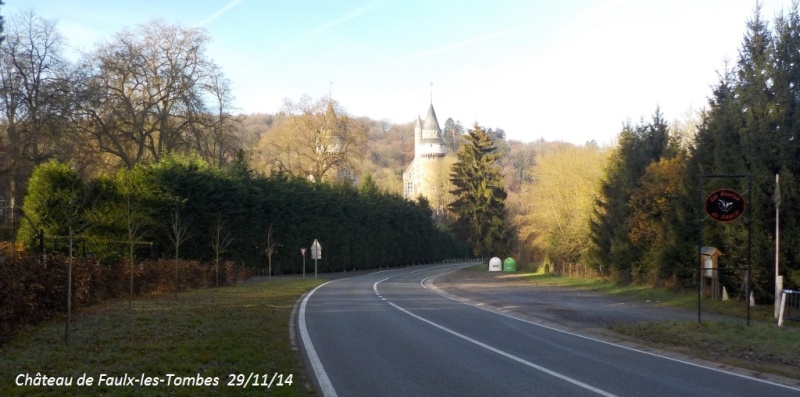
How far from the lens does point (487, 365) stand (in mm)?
11711

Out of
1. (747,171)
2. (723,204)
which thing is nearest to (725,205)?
(723,204)

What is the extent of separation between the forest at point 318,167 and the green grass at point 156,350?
340cm

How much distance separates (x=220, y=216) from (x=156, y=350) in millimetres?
37398

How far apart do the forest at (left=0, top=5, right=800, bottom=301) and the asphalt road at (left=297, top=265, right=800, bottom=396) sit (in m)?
6.64

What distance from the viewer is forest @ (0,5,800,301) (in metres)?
24.4

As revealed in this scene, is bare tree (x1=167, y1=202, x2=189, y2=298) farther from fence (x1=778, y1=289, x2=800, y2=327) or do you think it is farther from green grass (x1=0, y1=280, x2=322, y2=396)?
fence (x1=778, y1=289, x2=800, y2=327)

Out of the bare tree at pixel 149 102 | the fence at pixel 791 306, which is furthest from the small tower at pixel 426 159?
the fence at pixel 791 306

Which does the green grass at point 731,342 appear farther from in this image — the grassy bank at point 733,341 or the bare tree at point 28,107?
the bare tree at point 28,107

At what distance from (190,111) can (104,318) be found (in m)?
30.3

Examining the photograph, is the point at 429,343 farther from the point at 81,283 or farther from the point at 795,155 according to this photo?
the point at 795,155

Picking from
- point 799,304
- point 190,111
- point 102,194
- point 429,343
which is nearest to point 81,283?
point 429,343

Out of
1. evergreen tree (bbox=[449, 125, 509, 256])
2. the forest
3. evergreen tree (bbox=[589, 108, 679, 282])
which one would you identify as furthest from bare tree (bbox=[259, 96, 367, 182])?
evergreen tree (bbox=[589, 108, 679, 282])

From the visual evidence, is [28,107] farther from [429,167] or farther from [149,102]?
[429,167]

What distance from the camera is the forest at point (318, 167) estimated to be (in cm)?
2444
